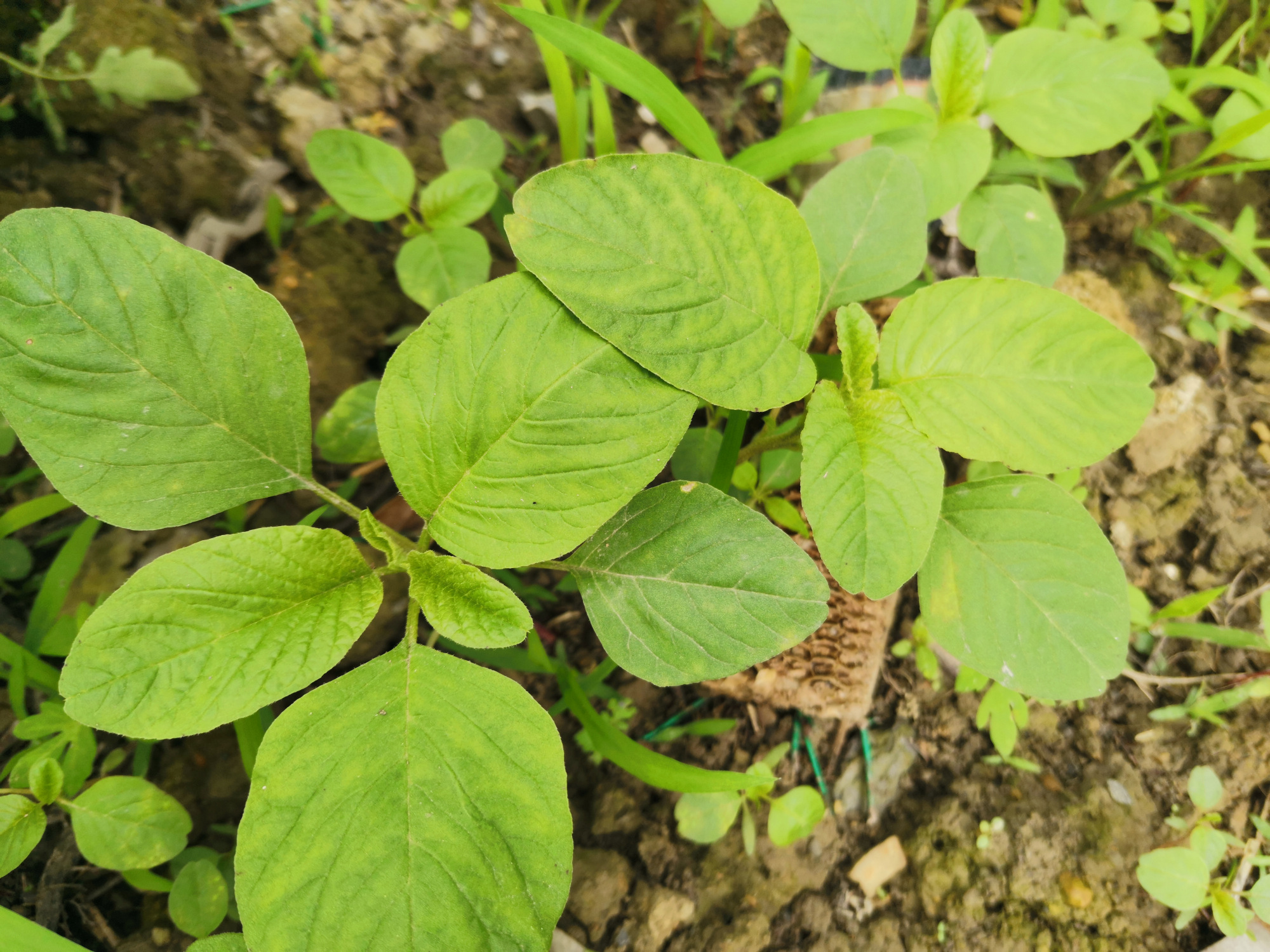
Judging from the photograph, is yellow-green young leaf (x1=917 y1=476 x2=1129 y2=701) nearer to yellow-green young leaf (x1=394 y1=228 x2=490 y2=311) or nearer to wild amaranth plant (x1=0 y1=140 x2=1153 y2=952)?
wild amaranth plant (x1=0 y1=140 x2=1153 y2=952)

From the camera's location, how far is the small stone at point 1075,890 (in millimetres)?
1696

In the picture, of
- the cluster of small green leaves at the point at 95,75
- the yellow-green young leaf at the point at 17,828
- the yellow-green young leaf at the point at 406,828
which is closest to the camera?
the yellow-green young leaf at the point at 406,828

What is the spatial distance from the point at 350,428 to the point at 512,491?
26.0 inches

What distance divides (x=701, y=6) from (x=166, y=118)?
1732mm


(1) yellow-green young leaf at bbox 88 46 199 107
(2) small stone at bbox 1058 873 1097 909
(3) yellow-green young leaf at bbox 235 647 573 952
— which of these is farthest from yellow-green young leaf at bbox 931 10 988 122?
(1) yellow-green young leaf at bbox 88 46 199 107

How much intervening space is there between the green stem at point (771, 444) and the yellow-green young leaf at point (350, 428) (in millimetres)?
851

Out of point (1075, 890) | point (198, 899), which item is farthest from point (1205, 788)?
point (198, 899)

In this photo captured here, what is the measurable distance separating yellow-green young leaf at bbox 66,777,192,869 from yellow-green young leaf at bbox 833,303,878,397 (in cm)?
157

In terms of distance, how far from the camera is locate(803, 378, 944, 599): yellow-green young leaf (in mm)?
1175

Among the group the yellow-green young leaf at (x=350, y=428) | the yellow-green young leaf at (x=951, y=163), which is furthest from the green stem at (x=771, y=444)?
the yellow-green young leaf at (x=350, y=428)

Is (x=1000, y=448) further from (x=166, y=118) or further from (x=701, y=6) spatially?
(x=166, y=118)

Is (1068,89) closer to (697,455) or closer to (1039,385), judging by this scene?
(1039,385)

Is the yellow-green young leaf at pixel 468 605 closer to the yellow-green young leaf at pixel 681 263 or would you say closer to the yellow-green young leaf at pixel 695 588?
the yellow-green young leaf at pixel 695 588

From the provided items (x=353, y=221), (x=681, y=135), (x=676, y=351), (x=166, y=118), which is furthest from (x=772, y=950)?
(x=166, y=118)
